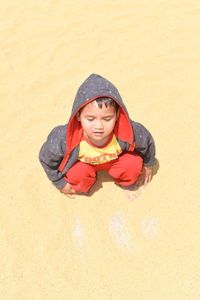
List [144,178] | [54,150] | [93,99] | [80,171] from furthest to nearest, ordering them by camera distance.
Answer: [144,178] → [80,171] → [54,150] → [93,99]

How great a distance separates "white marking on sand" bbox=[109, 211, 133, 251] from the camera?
2268 millimetres

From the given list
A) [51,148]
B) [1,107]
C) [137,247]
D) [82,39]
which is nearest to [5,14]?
[82,39]

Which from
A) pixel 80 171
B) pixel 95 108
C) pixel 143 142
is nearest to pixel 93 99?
pixel 95 108

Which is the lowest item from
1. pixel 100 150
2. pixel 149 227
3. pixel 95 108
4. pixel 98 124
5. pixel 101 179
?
pixel 149 227

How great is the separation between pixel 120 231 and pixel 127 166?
534 millimetres

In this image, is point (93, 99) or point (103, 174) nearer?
point (93, 99)

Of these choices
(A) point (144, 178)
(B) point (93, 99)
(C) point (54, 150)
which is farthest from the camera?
(A) point (144, 178)

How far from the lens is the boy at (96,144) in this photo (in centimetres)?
178

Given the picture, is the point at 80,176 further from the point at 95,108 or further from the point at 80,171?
the point at 95,108

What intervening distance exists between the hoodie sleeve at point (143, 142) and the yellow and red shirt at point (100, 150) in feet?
0.50

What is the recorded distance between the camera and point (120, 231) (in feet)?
7.66

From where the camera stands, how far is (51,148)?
205 centimetres

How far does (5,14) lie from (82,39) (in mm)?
1556

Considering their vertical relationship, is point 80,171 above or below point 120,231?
above
